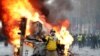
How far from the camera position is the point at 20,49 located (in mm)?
8406

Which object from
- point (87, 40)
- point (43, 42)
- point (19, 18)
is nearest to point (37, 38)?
point (43, 42)

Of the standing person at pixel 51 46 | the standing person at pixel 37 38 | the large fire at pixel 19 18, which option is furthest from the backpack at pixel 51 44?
the large fire at pixel 19 18

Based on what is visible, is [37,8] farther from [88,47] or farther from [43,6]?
[88,47]

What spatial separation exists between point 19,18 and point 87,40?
228 centimetres

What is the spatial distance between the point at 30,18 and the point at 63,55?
5.24ft

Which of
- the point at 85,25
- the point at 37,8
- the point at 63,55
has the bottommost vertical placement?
the point at 63,55

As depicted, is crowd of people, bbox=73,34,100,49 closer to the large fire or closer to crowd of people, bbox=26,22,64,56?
the large fire

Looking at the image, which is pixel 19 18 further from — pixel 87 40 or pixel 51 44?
pixel 87 40

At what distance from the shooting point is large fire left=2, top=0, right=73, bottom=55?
347 inches

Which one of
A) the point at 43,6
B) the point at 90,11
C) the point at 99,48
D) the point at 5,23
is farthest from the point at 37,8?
the point at 99,48

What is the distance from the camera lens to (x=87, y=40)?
8.85 meters

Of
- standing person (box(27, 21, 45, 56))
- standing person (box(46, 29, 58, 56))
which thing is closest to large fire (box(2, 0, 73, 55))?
standing person (box(27, 21, 45, 56))

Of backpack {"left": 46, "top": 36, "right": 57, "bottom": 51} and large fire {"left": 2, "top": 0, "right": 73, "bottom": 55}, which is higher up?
large fire {"left": 2, "top": 0, "right": 73, "bottom": 55}

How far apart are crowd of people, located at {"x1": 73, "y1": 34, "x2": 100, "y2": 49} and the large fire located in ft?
0.66
